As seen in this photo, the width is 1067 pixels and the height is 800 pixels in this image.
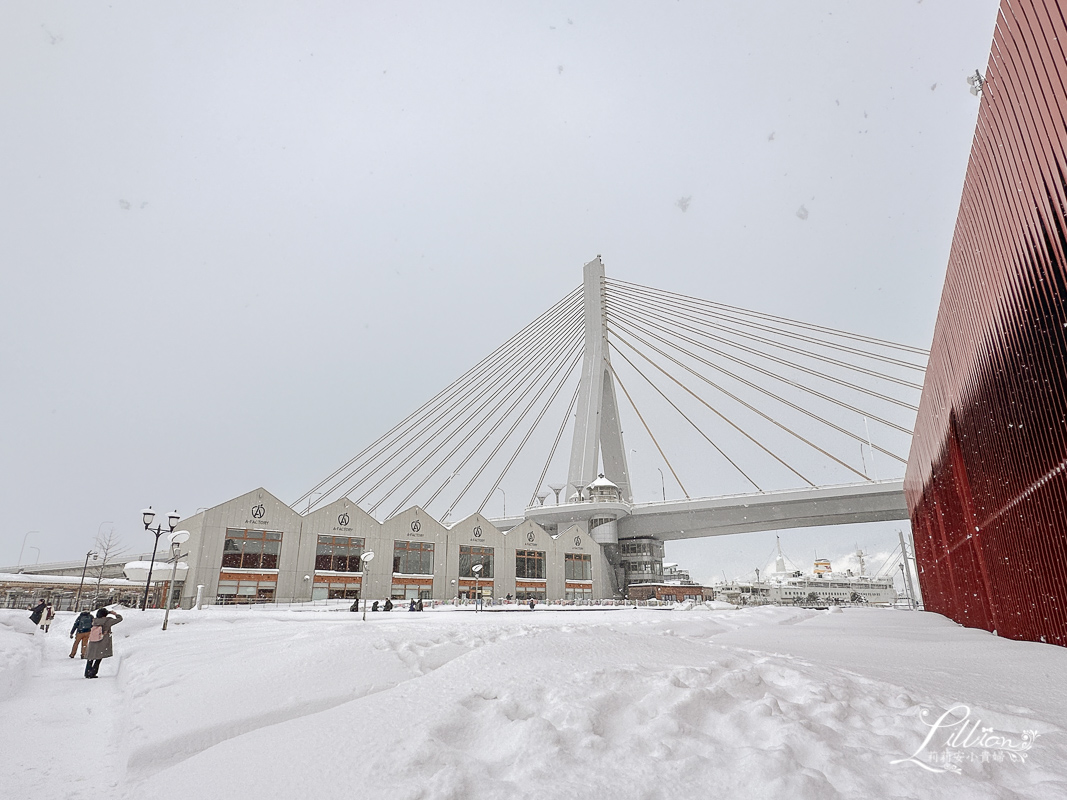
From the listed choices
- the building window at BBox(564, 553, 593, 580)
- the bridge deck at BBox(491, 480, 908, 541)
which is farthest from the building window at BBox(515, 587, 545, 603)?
the bridge deck at BBox(491, 480, 908, 541)

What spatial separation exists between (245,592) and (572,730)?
138 feet

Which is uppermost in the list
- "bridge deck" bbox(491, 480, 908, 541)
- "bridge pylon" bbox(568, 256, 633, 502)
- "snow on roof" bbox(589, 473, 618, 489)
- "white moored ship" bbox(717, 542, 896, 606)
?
"bridge pylon" bbox(568, 256, 633, 502)

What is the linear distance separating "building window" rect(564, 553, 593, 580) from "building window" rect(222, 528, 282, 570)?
26.2 metres

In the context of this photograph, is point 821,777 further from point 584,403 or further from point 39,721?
point 584,403

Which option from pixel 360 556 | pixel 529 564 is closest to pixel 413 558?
pixel 360 556

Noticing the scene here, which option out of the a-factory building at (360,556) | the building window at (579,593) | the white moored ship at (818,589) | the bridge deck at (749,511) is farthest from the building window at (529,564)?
the white moored ship at (818,589)

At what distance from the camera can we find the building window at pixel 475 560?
1930 inches

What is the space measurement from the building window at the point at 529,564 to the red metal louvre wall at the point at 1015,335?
4216 centimetres

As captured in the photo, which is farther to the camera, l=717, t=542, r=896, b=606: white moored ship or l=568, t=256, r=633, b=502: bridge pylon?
l=717, t=542, r=896, b=606: white moored ship

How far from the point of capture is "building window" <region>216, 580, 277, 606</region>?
38.5 metres

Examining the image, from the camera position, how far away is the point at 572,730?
3729 millimetres

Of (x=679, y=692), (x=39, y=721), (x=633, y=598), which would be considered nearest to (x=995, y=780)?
(x=679, y=692)

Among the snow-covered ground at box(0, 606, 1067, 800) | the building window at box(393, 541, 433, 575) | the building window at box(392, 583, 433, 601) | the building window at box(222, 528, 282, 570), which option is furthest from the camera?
the building window at box(393, 541, 433, 575)

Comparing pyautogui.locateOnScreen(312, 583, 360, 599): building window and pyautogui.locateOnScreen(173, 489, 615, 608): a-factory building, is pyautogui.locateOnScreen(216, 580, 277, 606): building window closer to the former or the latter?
pyautogui.locateOnScreen(173, 489, 615, 608): a-factory building
